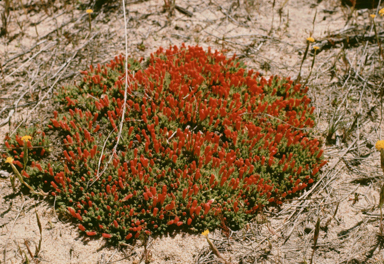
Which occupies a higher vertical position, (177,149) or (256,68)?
(256,68)

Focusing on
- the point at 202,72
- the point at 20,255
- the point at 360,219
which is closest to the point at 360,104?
the point at 360,219

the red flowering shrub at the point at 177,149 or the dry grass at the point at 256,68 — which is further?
the red flowering shrub at the point at 177,149

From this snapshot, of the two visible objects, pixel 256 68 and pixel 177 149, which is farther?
pixel 256 68

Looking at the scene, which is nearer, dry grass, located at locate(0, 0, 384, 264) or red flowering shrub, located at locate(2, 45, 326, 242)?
dry grass, located at locate(0, 0, 384, 264)

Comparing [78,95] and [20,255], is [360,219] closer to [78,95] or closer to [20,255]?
[20,255]
